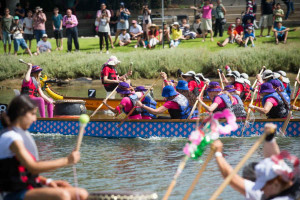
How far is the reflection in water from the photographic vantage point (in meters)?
8.12

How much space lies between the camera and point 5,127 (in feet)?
16.1

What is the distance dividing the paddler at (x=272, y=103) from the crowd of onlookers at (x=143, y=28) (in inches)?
465

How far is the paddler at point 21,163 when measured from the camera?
4648 millimetres

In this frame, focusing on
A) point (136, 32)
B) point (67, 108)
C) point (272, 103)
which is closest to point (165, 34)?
point (136, 32)

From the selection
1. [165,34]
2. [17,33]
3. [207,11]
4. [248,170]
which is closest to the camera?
[248,170]

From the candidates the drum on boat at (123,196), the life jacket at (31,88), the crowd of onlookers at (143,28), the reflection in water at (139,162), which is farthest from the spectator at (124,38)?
the drum on boat at (123,196)

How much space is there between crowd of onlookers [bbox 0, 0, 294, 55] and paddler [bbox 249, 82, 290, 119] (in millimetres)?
11798

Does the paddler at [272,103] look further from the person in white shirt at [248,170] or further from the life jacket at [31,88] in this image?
the person in white shirt at [248,170]

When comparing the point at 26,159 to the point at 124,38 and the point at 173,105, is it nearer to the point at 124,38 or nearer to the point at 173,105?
the point at 173,105

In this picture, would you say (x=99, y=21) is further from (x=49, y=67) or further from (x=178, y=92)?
(x=178, y=92)

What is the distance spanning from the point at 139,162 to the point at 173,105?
1.82 meters

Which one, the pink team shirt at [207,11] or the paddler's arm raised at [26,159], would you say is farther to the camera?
the pink team shirt at [207,11]

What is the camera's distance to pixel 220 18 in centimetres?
2470

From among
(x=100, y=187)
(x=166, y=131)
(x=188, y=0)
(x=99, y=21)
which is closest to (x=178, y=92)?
(x=166, y=131)
